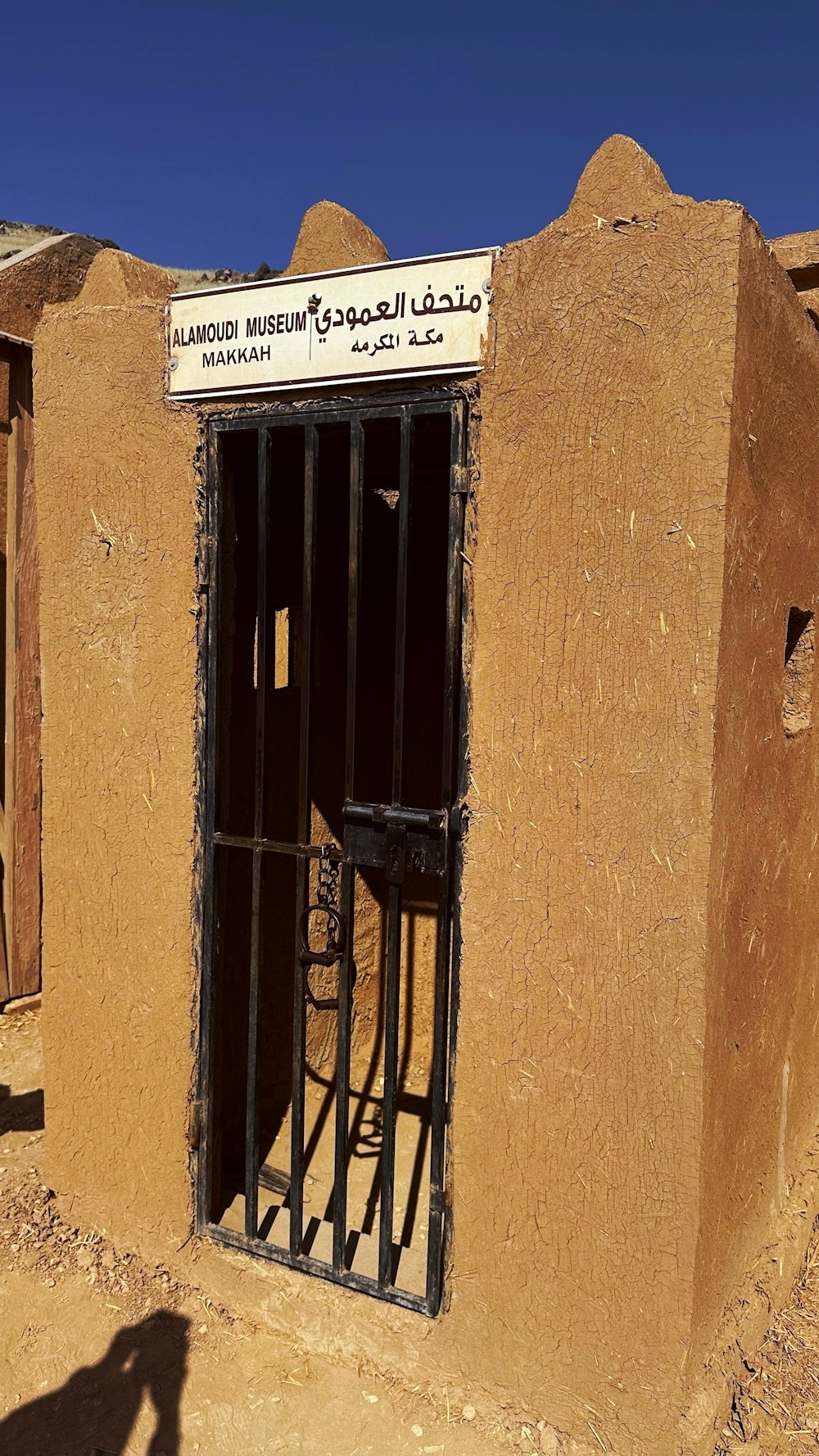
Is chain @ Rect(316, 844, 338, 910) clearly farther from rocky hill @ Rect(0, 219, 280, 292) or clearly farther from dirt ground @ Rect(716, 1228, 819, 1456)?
rocky hill @ Rect(0, 219, 280, 292)

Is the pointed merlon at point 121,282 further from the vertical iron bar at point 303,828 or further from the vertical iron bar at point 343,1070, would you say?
the vertical iron bar at point 343,1070

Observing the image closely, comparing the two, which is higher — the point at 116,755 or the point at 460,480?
the point at 460,480

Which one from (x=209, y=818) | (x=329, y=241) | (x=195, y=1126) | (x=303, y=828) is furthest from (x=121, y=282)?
(x=195, y=1126)

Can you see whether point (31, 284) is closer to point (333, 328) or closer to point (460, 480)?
point (333, 328)

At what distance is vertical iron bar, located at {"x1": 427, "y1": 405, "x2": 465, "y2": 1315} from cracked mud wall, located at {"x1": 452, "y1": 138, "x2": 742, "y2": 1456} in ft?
0.23

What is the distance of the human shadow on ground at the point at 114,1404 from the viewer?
2680 millimetres

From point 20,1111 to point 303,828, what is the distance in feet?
8.30

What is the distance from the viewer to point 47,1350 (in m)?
3.01

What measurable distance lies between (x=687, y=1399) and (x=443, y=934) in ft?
4.35

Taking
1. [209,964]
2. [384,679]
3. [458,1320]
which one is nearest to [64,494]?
[209,964]

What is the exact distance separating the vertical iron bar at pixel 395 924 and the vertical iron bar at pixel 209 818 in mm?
647

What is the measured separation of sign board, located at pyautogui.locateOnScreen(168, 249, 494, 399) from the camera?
2.61 metres

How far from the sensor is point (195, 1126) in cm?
321

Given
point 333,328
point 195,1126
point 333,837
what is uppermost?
point 333,328
